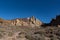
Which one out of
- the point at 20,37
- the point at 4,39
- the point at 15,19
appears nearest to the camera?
the point at 4,39

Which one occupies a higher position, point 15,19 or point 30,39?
point 15,19

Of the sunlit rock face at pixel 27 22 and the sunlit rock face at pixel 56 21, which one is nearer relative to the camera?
the sunlit rock face at pixel 27 22

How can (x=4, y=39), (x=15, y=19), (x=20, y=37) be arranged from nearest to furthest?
1. (x=4, y=39)
2. (x=20, y=37)
3. (x=15, y=19)

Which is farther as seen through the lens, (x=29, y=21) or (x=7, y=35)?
(x=29, y=21)

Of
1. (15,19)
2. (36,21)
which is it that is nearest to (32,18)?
(36,21)

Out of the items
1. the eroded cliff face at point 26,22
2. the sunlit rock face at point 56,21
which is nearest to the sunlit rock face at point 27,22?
the eroded cliff face at point 26,22

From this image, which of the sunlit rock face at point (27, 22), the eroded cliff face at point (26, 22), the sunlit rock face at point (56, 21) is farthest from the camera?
the sunlit rock face at point (56, 21)

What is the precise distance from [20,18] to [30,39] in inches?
1627

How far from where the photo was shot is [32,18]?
200ft

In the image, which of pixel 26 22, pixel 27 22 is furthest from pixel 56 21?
pixel 26 22

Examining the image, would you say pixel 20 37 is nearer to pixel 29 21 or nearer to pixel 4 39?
pixel 4 39

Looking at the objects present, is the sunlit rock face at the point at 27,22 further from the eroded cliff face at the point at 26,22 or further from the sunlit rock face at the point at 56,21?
the sunlit rock face at the point at 56,21

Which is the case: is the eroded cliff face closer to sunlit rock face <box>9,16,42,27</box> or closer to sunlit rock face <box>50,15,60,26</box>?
sunlit rock face <box>9,16,42,27</box>

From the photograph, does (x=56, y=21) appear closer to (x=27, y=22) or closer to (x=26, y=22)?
(x=27, y=22)
